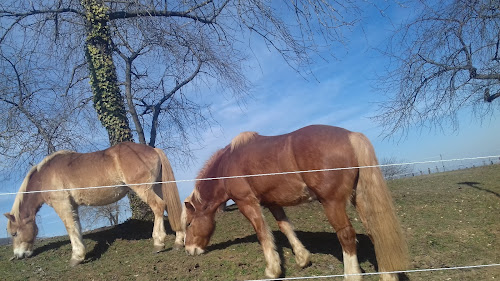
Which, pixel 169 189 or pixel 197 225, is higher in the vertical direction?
pixel 169 189

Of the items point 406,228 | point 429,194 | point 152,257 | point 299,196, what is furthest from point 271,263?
point 429,194

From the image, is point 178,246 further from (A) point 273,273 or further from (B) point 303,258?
(B) point 303,258

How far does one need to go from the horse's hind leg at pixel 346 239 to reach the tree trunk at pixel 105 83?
3.63ft

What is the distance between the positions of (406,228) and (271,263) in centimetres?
85

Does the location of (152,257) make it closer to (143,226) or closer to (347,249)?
(143,226)

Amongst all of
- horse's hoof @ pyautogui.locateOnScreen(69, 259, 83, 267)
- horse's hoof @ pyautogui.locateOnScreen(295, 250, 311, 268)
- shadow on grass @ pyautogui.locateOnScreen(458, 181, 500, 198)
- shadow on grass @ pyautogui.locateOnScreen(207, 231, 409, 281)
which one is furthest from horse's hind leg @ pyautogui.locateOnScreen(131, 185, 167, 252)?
shadow on grass @ pyautogui.locateOnScreen(458, 181, 500, 198)

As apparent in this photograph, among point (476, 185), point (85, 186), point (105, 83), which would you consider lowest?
point (476, 185)

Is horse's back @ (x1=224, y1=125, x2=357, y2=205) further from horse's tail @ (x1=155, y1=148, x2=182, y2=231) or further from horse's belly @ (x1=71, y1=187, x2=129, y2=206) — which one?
horse's belly @ (x1=71, y1=187, x2=129, y2=206)

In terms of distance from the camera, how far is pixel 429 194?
2.22 m

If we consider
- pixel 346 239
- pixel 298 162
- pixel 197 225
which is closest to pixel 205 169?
pixel 197 225

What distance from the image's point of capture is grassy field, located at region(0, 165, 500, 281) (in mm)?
1876

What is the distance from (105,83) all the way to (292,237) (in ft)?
4.94

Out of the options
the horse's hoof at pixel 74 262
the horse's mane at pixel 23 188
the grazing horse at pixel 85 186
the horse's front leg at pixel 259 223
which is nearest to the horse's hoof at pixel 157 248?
the grazing horse at pixel 85 186

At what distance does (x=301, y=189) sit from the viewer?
211 centimetres
